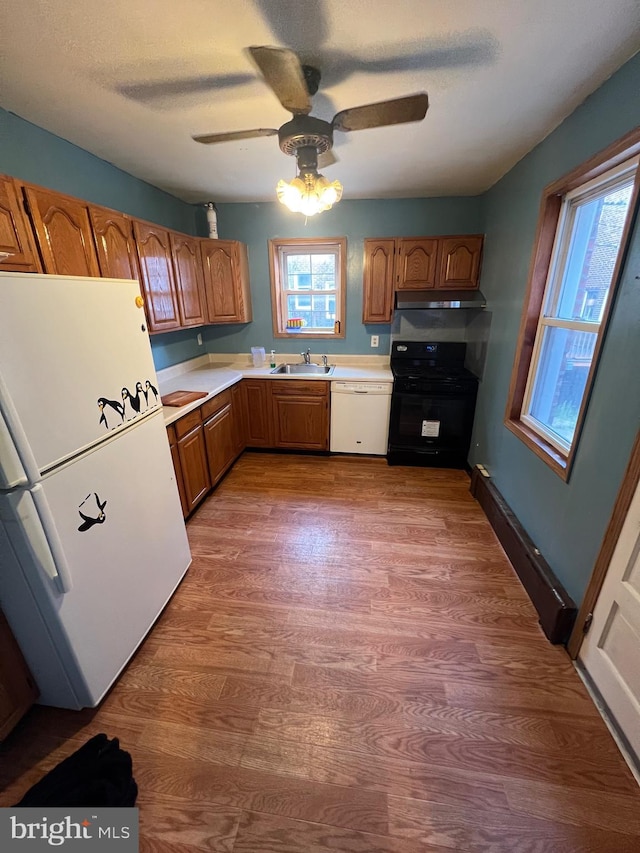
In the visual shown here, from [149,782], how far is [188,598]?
776 millimetres

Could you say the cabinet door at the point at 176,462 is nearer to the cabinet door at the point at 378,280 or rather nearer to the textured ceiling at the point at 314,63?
the textured ceiling at the point at 314,63

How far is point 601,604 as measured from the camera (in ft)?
4.44

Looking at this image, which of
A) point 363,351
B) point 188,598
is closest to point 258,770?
point 188,598

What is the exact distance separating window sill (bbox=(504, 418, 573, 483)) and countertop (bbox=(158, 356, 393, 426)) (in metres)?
1.20

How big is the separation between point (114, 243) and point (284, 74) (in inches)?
56.3

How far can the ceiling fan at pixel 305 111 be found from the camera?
1.07m

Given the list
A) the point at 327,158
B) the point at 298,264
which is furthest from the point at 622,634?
the point at 298,264

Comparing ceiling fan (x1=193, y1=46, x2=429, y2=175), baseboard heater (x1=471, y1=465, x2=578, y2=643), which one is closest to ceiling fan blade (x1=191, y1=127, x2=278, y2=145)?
ceiling fan (x1=193, y1=46, x2=429, y2=175)

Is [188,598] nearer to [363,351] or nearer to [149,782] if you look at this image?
[149,782]

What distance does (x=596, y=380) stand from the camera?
1.44 m

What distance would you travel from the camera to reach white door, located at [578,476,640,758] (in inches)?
46.6

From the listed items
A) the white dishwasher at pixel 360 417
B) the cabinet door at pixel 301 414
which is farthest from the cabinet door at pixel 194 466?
the white dishwasher at pixel 360 417

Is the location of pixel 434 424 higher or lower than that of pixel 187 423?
lower

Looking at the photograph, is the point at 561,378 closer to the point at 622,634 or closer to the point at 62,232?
the point at 622,634
